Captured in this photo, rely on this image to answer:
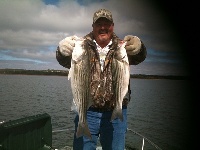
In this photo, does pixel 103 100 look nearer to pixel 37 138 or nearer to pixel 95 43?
pixel 95 43

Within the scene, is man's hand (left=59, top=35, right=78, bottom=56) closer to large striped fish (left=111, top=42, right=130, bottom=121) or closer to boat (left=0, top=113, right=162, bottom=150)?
large striped fish (left=111, top=42, right=130, bottom=121)

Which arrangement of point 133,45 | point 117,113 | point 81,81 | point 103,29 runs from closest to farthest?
point 81,81 < point 117,113 < point 133,45 < point 103,29

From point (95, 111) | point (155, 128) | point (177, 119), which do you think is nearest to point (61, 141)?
point (155, 128)

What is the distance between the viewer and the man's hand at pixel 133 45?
3625 mm

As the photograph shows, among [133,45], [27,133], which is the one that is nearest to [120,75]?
[133,45]

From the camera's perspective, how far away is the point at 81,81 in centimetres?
340

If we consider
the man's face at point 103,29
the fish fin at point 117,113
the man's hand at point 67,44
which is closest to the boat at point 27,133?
the man's hand at point 67,44

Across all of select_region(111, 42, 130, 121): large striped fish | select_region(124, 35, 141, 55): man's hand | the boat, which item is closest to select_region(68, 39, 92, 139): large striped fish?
select_region(111, 42, 130, 121): large striped fish

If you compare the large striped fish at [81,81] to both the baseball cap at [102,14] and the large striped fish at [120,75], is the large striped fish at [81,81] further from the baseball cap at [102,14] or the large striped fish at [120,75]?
the baseball cap at [102,14]

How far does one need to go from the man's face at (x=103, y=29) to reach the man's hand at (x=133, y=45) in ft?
1.08

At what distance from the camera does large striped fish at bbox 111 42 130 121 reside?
3518 mm

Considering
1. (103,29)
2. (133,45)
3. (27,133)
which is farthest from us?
(27,133)

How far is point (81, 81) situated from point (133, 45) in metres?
0.94

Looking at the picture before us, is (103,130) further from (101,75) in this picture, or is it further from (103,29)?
(103,29)
